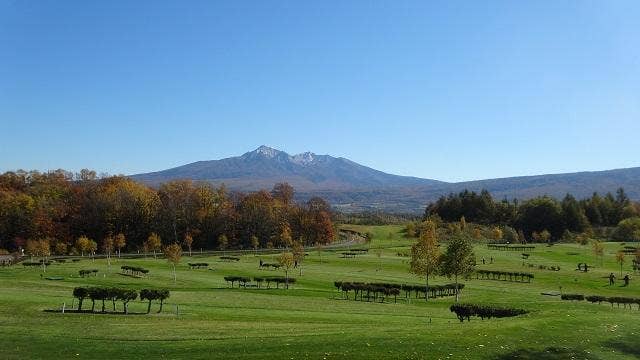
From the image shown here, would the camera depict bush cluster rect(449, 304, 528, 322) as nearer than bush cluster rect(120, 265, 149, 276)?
Yes

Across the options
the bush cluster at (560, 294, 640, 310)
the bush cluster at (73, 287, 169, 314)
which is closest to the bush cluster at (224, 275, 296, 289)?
the bush cluster at (73, 287, 169, 314)

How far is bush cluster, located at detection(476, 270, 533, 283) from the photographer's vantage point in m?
93.3

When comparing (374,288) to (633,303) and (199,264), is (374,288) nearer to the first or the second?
(633,303)

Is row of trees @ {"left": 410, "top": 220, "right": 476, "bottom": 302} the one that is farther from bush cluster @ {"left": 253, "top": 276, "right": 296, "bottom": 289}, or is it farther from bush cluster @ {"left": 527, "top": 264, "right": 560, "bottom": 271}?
bush cluster @ {"left": 527, "top": 264, "right": 560, "bottom": 271}

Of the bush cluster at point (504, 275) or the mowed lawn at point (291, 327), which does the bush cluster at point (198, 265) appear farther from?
the bush cluster at point (504, 275)

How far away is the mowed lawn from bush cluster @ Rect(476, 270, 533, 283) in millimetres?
12068

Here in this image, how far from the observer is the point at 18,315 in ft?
141

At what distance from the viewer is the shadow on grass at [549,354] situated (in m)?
29.2

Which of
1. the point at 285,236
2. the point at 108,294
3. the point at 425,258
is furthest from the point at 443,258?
the point at 285,236

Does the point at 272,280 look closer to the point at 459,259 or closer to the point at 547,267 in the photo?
the point at 459,259

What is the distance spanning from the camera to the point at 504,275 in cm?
9669

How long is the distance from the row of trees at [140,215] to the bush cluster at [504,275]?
6396cm

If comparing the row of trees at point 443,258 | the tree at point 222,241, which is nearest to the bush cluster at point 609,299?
the row of trees at point 443,258

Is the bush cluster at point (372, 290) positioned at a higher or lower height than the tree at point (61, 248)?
lower
